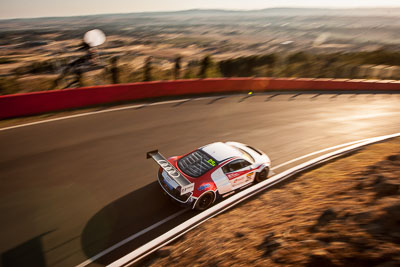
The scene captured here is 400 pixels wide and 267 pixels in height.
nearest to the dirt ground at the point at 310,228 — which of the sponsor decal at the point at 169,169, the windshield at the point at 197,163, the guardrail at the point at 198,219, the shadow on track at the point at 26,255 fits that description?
the guardrail at the point at 198,219

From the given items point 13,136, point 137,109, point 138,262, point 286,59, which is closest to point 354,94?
point 286,59

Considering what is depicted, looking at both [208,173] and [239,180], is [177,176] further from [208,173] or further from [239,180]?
[239,180]

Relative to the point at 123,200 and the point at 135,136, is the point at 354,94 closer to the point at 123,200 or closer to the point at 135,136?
the point at 135,136

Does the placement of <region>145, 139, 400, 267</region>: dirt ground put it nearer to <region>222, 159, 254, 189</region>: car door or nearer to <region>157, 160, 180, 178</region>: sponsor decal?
<region>222, 159, 254, 189</region>: car door

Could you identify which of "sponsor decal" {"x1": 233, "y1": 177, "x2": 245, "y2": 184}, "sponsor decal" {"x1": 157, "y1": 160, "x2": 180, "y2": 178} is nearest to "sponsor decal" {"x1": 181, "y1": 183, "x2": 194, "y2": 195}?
"sponsor decal" {"x1": 157, "y1": 160, "x2": 180, "y2": 178}

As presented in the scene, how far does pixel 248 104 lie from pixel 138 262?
466 inches

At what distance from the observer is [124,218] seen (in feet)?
21.5

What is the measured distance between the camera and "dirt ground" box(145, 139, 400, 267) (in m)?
3.71

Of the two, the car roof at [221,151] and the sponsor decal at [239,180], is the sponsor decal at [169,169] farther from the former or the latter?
the sponsor decal at [239,180]

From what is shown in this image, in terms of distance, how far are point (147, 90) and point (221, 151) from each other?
29.8 feet

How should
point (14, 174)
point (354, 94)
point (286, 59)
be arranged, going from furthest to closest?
point (286, 59) < point (354, 94) < point (14, 174)

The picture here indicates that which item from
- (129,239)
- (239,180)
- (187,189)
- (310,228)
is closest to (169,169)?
(187,189)

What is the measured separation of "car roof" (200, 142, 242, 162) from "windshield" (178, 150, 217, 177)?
0.14 m

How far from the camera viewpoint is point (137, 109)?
1365 centimetres
